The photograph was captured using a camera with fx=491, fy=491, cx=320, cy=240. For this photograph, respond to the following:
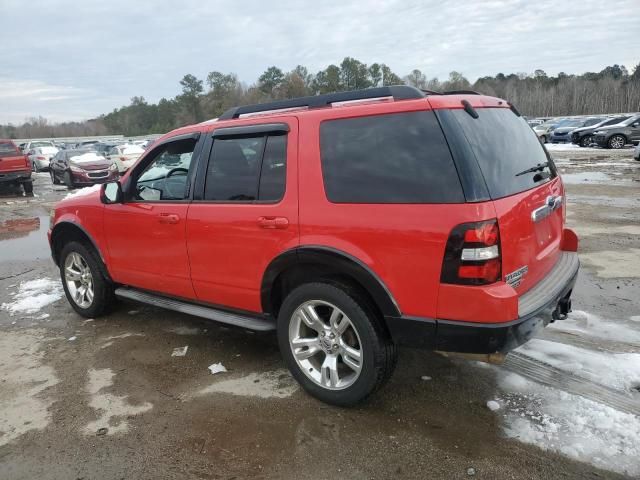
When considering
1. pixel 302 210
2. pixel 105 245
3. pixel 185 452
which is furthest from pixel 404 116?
pixel 105 245

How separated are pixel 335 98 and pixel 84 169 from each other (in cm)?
1814

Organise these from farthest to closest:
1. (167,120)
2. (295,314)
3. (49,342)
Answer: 1. (167,120)
2. (49,342)
3. (295,314)

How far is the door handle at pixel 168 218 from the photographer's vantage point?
12.8 ft

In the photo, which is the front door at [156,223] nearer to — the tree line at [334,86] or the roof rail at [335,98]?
the roof rail at [335,98]

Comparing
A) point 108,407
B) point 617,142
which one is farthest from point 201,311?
point 617,142

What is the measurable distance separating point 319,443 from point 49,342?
3.03 m

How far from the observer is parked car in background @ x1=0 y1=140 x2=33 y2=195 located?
16.6m

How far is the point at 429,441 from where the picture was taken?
9.51 feet

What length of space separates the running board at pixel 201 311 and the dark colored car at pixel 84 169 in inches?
601

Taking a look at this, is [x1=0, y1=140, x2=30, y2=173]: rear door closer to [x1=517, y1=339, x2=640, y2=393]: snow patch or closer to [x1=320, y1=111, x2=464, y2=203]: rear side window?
[x1=320, y1=111, x2=464, y2=203]: rear side window

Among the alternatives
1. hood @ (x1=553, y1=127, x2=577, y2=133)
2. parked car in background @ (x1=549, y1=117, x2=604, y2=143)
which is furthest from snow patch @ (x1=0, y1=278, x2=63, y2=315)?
hood @ (x1=553, y1=127, x2=577, y2=133)

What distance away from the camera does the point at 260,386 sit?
3.60 meters

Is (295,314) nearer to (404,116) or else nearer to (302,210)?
(302,210)

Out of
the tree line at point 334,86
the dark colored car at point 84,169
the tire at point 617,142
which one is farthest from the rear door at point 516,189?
the tree line at point 334,86
